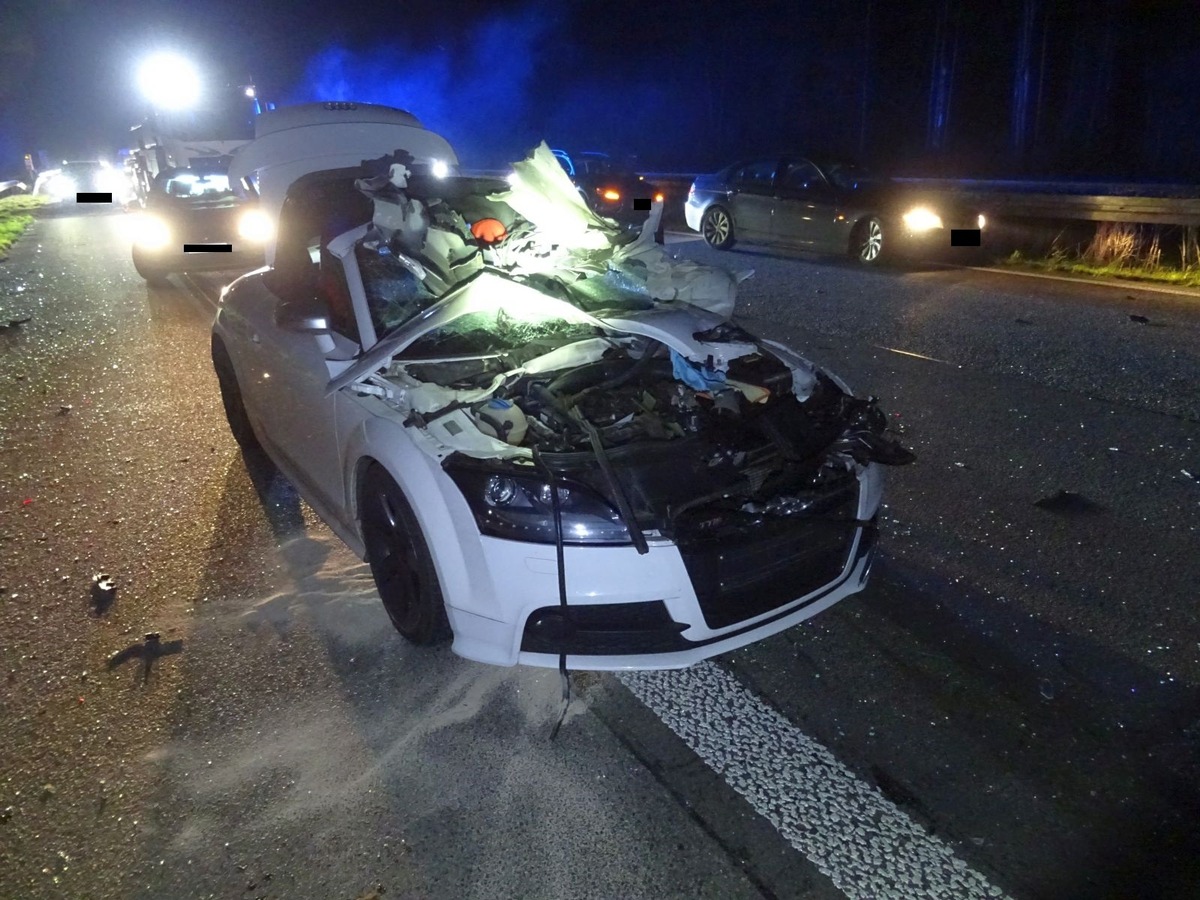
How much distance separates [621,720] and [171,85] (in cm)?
2574

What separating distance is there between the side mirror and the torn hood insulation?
15 cm

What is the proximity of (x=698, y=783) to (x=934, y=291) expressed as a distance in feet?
27.8

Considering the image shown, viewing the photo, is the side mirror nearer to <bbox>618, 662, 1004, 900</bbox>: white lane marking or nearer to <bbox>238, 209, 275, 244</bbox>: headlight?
<bbox>618, 662, 1004, 900</bbox>: white lane marking

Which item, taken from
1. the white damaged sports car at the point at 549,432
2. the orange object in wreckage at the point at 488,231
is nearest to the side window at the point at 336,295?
the white damaged sports car at the point at 549,432

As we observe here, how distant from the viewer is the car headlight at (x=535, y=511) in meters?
2.81

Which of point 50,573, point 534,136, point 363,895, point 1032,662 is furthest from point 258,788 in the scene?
point 534,136

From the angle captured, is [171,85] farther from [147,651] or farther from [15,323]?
[147,651]

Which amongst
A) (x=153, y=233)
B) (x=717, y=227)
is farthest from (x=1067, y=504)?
(x=153, y=233)

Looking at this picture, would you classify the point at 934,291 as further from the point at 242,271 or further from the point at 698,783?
the point at 242,271

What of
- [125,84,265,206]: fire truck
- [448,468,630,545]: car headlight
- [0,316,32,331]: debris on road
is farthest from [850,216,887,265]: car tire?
[125,84,265,206]: fire truck

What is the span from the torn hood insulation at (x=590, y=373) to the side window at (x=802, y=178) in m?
8.74

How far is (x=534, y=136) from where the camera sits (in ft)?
154

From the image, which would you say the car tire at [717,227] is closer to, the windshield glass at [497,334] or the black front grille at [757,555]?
the windshield glass at [497,334]

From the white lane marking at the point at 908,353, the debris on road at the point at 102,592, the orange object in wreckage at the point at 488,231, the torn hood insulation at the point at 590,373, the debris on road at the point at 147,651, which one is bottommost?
the white lane marking at the point at 908,353
